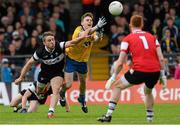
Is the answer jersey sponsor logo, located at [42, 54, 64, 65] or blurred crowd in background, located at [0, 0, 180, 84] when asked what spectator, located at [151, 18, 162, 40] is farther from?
jersey sponsor logo, located at [42, 54, 64, 65]

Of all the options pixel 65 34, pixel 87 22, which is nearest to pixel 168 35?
pixel 65 34

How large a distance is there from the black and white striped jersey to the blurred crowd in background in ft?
27.8

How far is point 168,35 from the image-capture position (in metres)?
26.8

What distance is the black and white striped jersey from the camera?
17.5 meters

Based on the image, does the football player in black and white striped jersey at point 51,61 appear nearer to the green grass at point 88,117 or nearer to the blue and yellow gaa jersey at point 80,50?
the green grass at point 88,117

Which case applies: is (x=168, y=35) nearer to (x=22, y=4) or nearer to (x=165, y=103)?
(x=165, y=103)

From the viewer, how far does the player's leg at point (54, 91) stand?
1697cm

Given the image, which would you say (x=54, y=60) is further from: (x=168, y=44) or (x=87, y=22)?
(x=168, y=44)

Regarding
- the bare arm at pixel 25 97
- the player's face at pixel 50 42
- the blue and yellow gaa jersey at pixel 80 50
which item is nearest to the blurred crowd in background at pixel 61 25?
the bare arm at pixel 25 97

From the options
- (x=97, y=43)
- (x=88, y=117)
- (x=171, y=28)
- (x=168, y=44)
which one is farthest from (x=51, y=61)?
(x=97, y=43)

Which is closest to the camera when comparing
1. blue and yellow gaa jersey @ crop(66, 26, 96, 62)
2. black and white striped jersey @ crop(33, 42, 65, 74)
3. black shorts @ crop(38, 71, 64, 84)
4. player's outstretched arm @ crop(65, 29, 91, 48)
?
player's outstretched arm @ crop(65, 29, 91, 48)

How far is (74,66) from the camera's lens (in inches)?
762

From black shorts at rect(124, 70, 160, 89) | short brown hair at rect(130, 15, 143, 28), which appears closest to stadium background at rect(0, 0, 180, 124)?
black shorts at rect(124, 70, 160, 89)

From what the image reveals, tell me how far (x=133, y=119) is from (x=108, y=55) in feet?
34.3
